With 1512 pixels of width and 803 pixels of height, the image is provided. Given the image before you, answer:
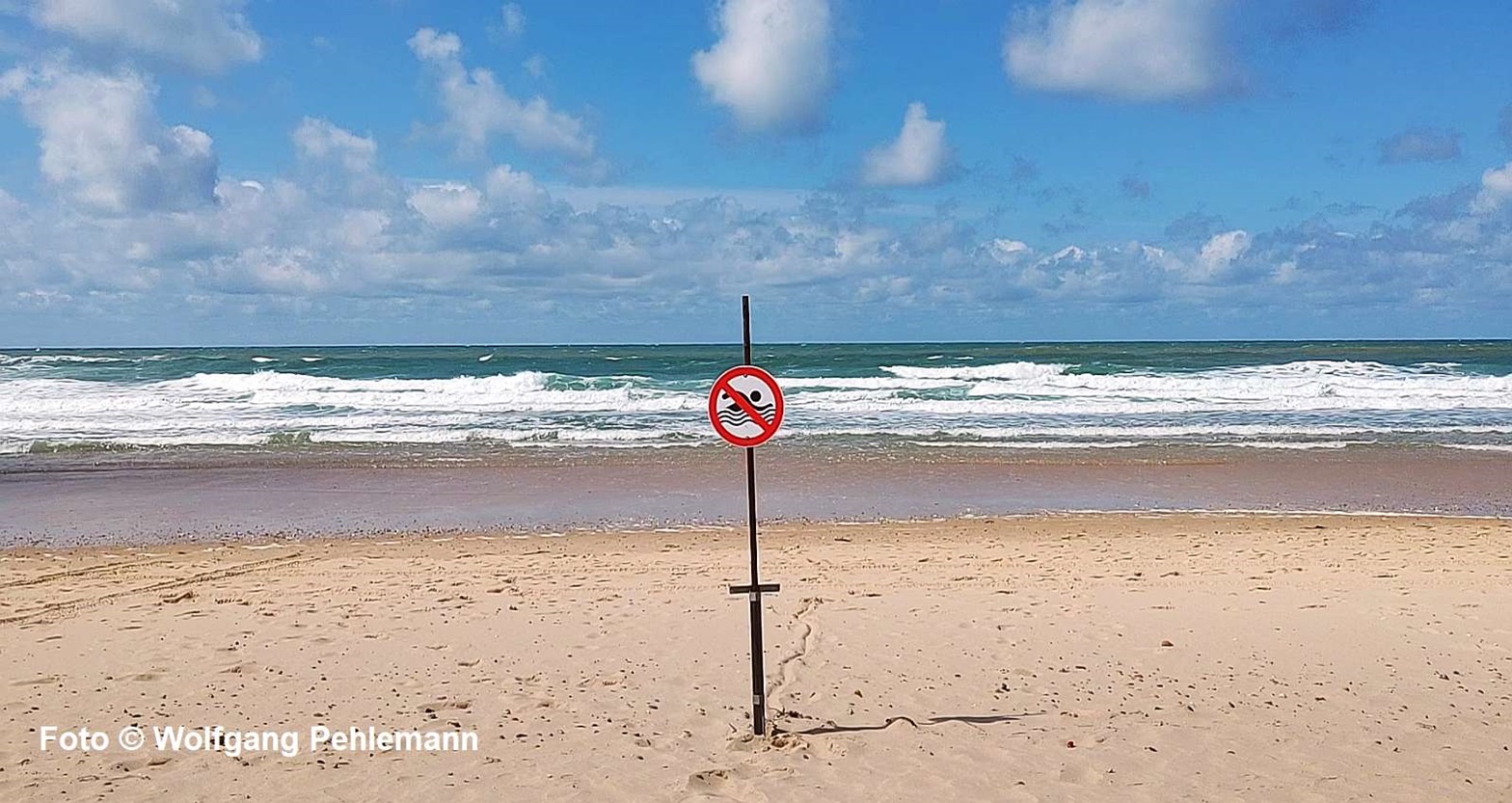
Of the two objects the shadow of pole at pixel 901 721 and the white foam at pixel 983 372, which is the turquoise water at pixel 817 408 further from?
the shadow of pole at pixel 901 721

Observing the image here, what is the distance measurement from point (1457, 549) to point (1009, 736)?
294 inches

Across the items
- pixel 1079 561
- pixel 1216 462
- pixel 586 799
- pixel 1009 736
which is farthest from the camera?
pixel 1216 462

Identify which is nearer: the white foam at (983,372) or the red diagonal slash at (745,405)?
the red diagonal slash at (745,405)

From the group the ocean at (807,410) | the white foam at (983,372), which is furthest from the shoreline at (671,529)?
the white foam at (983,372)

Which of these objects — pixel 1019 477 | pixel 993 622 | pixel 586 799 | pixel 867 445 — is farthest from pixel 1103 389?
pixel 586 799

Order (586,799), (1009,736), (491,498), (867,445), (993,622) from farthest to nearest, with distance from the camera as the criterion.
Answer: (867,445) → (491,498) → (993,622) → (1009,736) → (586,799)

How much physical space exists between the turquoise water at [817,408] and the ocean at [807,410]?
Result: 0.31 feet

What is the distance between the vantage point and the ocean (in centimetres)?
2189

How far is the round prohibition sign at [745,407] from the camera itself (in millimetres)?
4914

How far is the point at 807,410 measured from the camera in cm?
2923

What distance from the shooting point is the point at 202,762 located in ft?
16.2

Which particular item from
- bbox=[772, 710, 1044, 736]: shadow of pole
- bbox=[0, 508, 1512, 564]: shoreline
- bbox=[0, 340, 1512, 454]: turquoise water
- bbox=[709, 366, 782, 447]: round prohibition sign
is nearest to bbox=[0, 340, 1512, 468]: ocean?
bbox=[0, 340, 1512, 454]: turquoise water

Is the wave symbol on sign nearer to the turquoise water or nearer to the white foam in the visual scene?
the turquoise water

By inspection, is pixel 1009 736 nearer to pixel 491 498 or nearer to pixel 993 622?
pixel 993 622
